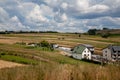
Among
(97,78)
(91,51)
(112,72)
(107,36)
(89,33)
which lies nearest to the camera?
(97,78)

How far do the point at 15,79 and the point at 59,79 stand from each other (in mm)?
861

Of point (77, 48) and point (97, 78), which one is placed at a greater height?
point (97, 78)

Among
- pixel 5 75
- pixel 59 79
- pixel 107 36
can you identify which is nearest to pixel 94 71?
pixel 59 79

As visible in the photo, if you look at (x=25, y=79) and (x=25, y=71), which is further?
(x=25, y=71)

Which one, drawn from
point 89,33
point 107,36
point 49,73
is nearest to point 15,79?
point 49,73

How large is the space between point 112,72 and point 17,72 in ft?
6.86

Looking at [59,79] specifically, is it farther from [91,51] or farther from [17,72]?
[91,51]

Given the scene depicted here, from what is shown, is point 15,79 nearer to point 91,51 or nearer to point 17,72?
point 17,72

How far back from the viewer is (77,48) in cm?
7569

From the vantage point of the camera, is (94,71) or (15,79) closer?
(15,79)

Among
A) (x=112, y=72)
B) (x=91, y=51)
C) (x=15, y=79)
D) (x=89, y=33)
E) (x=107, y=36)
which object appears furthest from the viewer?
(x=89, y=33)

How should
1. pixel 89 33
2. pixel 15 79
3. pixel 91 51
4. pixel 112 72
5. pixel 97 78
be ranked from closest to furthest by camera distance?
pixel 15 79, pixel 97 78, pixel 112 72, pixel 91 51, pixel 89 33

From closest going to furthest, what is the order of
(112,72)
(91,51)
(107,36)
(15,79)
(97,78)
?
(15,79) → (97,78) → (112,72) → (91,51) → (107,36)

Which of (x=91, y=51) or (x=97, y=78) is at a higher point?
(x=97, y=78)
